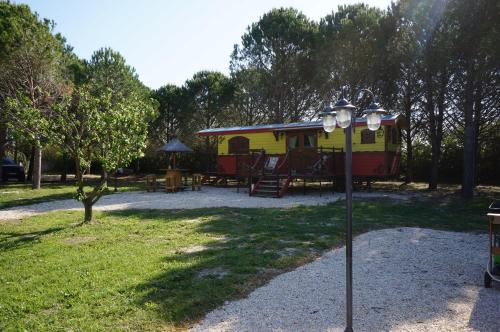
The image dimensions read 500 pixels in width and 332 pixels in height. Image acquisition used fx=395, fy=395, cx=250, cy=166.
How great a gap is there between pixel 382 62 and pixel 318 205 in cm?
1117

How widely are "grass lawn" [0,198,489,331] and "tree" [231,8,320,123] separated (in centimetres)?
1513

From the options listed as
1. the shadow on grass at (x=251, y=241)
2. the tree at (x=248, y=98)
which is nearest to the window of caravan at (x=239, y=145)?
the tree at (x=248, y=98)

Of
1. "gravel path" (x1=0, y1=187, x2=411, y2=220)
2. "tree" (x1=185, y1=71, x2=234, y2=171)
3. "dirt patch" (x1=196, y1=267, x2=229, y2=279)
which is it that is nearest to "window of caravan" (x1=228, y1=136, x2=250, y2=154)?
"gravel path" (x1=0, y1=187, x2=411, y2=220)

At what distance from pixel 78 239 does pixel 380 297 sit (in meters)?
5.67

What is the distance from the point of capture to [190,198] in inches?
560

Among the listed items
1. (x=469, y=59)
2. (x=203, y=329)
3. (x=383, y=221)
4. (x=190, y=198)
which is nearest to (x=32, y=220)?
(x=190, y=198)

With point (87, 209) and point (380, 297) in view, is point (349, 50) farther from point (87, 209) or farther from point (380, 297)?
point (380, 297)

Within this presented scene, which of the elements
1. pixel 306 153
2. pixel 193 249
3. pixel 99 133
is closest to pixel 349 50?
pixel 306 153

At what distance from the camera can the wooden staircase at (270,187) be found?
14.8 m

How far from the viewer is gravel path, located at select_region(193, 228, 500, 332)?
3.79 metres

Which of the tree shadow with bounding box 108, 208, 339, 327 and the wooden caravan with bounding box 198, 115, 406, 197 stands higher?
the wooden caravan with bounding box 198, 115, 406, 197

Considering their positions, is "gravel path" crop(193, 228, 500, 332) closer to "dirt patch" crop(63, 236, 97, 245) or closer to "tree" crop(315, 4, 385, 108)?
"dirt patch" crop(63, 236, 97, 245)

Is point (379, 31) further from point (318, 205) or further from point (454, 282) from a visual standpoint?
point (454, 282)

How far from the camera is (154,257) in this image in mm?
6078
